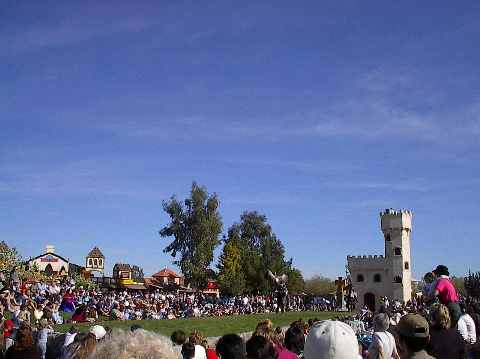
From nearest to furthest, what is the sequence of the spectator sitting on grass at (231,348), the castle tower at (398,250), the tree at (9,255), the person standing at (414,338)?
the person standing at (414,338) < the spectator sitting on grass at (231,348) < the tree at (9,255) < the castle tower at (398,250)

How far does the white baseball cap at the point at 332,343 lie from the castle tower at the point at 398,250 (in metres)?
88.4

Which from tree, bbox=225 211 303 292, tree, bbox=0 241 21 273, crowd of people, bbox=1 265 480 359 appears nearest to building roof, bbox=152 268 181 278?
tree, bbox=225 211 303 292

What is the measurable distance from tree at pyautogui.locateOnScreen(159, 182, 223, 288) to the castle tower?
31.6 meters

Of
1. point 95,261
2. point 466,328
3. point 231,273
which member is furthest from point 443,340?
point 95,261

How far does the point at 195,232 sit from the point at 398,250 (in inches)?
1394

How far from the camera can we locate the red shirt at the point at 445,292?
36.1 ft

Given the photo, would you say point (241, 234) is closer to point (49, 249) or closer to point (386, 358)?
point (49, 249)

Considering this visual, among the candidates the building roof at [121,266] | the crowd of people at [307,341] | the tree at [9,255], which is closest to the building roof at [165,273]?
the building roof at [121,266]

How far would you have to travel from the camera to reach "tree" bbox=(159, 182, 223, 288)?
231 feet

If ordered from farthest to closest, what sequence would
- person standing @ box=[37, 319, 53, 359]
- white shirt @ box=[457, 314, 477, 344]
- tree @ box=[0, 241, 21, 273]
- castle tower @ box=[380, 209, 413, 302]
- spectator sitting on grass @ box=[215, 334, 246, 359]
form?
castle tower @ box=[380, 209, 413, 302]
tree @ box=[0, 241, 21, 273]
person standing @ box=[37, 319, 53, 359]
white shirt @ box=[457, 314, 477, 344]
spectator sitting on grass @ box=[215, 334, 246, 359]

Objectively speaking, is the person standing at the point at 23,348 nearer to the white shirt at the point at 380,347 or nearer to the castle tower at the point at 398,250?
the white shirt at the point at 380,347

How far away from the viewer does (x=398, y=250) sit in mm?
91875

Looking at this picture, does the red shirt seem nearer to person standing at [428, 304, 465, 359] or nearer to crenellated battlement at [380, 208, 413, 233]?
person standing at [428, 304, 465, 359]

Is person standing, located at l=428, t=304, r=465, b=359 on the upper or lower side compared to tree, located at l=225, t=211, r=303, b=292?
lower
